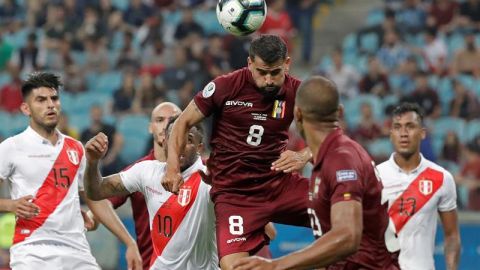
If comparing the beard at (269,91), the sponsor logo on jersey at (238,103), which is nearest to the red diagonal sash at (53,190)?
the sponsor logo on jersey at (238,103)

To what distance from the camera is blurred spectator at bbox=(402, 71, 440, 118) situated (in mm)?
16375

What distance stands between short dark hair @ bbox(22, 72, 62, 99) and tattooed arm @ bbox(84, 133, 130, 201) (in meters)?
1.13

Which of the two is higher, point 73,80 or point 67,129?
point 73,80

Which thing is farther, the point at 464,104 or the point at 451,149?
the point at 464,104

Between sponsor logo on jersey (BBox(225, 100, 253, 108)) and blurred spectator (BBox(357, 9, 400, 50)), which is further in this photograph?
blurred spectator (BBox(357, 9, 400, 50))

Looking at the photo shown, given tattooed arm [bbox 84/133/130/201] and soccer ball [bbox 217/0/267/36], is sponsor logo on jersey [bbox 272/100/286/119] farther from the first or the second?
tattooed arm [bbox 84/133/130/201]

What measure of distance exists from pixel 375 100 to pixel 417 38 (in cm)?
222

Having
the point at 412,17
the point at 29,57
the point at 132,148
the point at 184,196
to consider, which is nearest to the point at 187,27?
the point at 29,57

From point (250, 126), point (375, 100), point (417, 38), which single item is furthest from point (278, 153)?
point (417, 38)

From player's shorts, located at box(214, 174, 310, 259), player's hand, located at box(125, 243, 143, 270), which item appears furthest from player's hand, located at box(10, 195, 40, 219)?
player's shorts, located at box(214, 174, 310, 259)

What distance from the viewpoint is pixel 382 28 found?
18.4 metres

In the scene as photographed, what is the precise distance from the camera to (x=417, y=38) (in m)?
18.5

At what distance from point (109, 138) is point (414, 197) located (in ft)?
25.0

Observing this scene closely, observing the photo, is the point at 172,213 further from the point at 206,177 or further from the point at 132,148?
Answer: the point at 132,148
